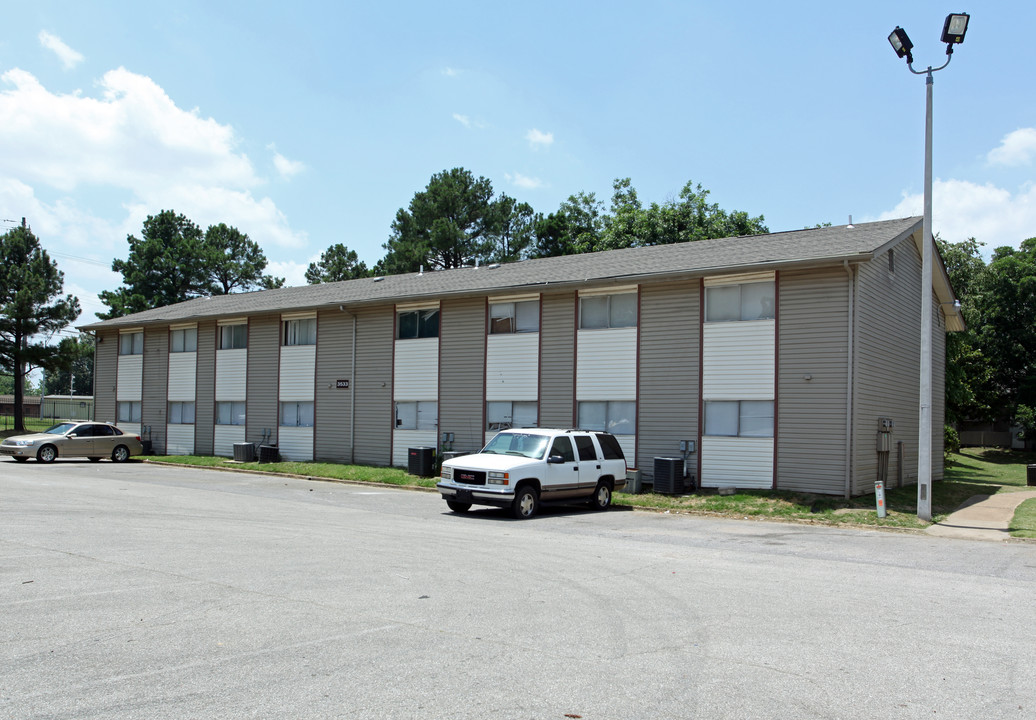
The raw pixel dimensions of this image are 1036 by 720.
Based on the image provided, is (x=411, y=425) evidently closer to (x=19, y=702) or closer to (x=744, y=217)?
(x=19, y=702)

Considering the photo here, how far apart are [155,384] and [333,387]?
11363 millimetres

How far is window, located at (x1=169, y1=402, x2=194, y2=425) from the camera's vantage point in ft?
115

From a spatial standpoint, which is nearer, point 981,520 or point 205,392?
point 981,520

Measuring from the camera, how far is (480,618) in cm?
727

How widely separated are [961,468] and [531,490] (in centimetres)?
2899

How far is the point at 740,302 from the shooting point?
21312mm

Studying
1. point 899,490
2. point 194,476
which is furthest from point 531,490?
point 194,476

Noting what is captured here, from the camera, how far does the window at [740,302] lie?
2088 centimetres

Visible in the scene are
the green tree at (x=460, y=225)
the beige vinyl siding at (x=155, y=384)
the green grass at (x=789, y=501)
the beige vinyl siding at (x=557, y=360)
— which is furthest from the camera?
the green tree at (x=460, y=225)

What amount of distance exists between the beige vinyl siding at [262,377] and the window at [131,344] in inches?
316

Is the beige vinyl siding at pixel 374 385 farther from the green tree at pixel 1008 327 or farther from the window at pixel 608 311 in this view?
the green tree at pixel 1008 327

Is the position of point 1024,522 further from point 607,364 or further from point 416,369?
point 416,369

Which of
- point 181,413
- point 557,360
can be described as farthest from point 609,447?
point 181,413

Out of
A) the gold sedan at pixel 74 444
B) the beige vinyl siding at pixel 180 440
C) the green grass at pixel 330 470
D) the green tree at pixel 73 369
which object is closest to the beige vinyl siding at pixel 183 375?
the beige vinyl siding at pixel 180 440
